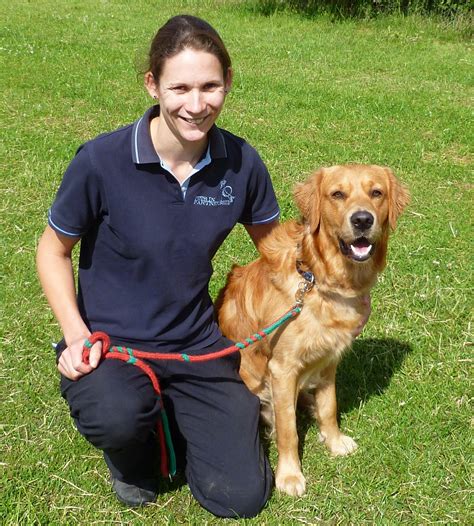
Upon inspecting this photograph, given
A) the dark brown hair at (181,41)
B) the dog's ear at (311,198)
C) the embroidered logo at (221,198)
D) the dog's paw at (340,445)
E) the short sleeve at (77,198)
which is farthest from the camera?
the dog's paw at (340,445)

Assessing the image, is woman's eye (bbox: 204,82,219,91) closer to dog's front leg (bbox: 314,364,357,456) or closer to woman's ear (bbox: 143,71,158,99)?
woman's ear (bbox: 143,71,158,99)

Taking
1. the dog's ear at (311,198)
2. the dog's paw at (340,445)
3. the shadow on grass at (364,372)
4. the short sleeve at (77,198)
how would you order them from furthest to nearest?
the shadow on grass at (364,372) → the dog's paw at (340,445) → the dog's ear at (311,198) → the short sleeve at (77,198)

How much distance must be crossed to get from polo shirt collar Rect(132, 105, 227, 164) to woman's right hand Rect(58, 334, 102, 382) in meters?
0.83

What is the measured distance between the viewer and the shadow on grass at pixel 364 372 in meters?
3.79

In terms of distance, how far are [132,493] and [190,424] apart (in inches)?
16.5

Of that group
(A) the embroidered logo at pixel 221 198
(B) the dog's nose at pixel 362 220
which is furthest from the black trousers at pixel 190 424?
(B) the dog's nose at pixel 362 220

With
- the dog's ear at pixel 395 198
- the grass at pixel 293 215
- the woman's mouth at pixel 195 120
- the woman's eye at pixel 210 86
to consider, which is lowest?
the grass at pixel 293 215

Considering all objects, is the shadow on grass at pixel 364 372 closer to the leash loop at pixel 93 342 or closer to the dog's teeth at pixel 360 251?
the dog's teeth at pixel 360 251

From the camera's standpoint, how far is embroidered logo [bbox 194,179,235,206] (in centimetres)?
296

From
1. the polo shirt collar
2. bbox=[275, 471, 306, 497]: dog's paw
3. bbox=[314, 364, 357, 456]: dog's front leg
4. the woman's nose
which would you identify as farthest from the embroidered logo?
bbox=[275, 471, 306, 497]: dog's paw

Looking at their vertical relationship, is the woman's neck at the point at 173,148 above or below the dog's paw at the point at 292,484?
above

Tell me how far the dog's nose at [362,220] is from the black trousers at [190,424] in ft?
3.00

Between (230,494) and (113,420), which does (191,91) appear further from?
(230,494)

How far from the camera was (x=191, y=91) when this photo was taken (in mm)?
2715
